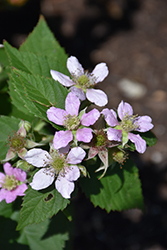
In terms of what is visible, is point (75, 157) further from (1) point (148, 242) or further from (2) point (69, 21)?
(2) point (69, 21)

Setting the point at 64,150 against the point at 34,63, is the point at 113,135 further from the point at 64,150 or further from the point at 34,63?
the point at 34,63

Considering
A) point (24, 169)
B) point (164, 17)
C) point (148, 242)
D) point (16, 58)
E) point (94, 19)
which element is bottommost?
point (148, 242)

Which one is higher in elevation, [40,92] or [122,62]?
[40,92]

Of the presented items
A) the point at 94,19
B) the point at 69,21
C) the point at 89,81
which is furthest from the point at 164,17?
the point at 89,81

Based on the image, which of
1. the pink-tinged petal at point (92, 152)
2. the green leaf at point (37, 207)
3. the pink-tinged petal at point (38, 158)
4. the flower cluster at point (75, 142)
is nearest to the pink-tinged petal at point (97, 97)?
the flower cluster at point (75, 142)

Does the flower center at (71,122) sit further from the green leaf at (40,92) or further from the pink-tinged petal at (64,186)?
the pink-tinged petal at (64,186)

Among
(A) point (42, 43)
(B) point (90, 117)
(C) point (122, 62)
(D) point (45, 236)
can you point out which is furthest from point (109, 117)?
(C) point (122, 62)
